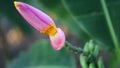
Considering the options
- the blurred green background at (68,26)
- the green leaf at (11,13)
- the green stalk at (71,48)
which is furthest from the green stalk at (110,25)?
the green leaf at (11,13)

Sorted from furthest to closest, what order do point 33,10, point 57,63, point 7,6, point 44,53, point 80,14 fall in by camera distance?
point 7,6 < point 44,53 < point 57,63 < point 80,14 < point 33,10

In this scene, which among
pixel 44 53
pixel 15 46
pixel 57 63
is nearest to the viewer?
pixel 57 63

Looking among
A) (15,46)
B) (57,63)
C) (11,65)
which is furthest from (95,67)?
(15,46)

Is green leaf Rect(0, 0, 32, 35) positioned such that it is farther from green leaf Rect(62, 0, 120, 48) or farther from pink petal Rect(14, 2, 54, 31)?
pink petal Rect(14, 2, 54, 31)

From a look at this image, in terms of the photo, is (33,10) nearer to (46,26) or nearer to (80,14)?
(46,26)

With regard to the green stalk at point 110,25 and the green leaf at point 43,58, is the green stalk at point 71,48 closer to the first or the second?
the green stalk at point 110,25
